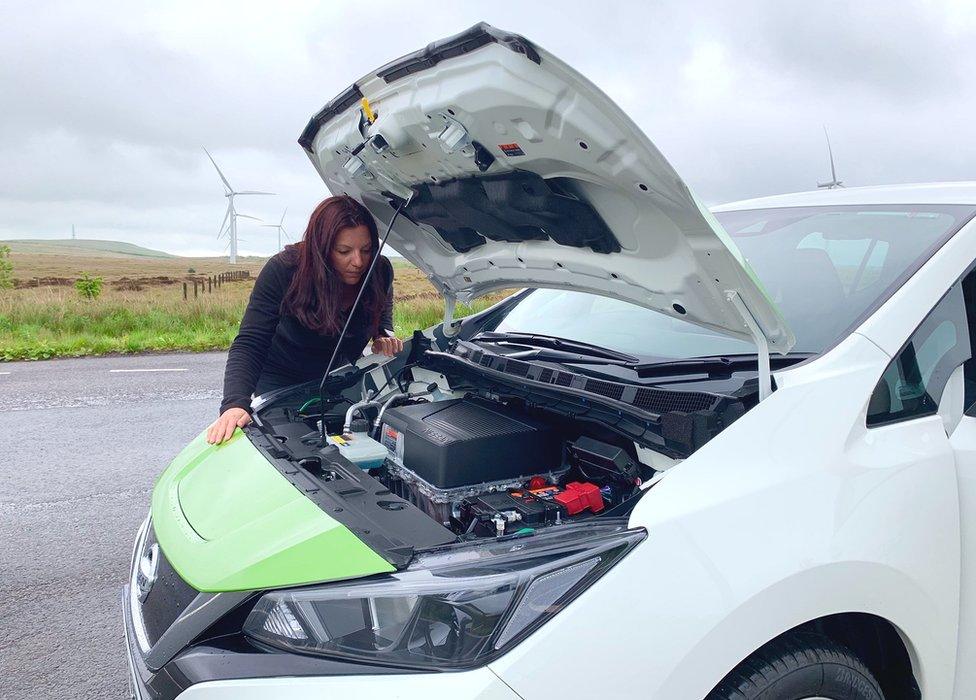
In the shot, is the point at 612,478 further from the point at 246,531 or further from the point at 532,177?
the point at 246,531

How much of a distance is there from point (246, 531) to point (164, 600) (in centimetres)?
27

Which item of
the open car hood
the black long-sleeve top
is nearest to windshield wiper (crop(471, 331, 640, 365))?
the open car hood

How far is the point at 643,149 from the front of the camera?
1.63 metres

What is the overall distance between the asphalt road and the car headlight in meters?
1.50

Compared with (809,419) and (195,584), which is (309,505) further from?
(809,419)

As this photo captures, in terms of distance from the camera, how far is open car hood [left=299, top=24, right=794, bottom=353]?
1678 mm

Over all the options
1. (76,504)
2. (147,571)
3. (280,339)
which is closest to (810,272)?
(147,571)

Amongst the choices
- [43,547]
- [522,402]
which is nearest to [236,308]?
[43,547]

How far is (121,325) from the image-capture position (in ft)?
41.6

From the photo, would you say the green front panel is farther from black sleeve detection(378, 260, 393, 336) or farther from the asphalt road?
black sleeve detection(378, 260, 393, 336)

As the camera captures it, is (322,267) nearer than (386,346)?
Yes

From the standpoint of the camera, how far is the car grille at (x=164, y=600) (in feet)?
5.86

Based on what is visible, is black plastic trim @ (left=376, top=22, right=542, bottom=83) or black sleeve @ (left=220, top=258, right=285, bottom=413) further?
black sleeve @ (left=220, top=258, right=285, bottom=413)

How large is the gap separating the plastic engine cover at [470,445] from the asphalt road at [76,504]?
4.40 feet
